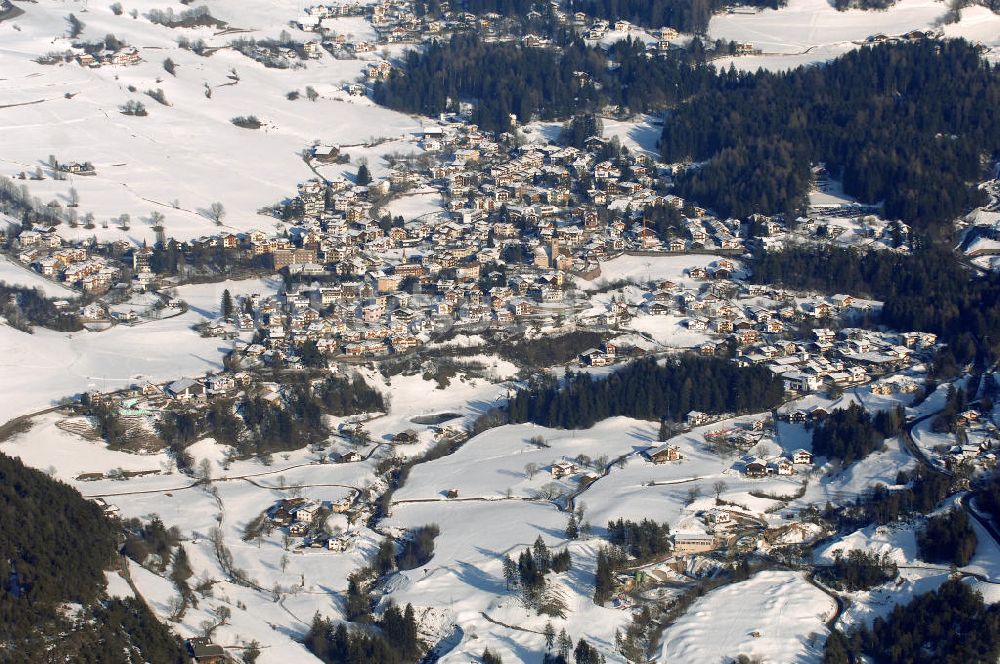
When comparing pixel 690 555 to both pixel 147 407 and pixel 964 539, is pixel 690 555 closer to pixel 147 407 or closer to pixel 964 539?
pixel 964 539

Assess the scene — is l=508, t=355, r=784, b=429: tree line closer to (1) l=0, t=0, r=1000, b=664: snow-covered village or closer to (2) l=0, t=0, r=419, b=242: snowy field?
(1) l=0, t=0, r=1000, b=664: snow-covered village

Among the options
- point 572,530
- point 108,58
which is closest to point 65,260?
point 108,58

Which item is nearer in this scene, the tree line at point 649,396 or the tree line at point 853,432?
the tree line at point 853,432

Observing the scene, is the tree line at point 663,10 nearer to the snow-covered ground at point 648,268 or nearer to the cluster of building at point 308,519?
the snow-covered ground at point 648,268

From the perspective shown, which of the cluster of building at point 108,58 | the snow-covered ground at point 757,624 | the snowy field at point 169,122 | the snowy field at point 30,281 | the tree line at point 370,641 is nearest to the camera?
the tree line at point 370,641

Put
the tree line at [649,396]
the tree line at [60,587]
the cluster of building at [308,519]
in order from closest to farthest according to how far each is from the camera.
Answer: the tree line at [60,587] < the cluster of building at [308,519] < the tree line at [649,396]

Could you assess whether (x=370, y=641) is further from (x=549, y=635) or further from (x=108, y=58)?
(x=108, y=58)

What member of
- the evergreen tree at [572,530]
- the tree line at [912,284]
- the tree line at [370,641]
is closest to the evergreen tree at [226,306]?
the tree line at [912,284]

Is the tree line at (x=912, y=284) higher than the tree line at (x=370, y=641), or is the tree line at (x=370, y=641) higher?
the tree line at (x=912, y=284)

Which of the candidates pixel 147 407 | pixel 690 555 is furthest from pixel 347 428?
pixel 690 555
